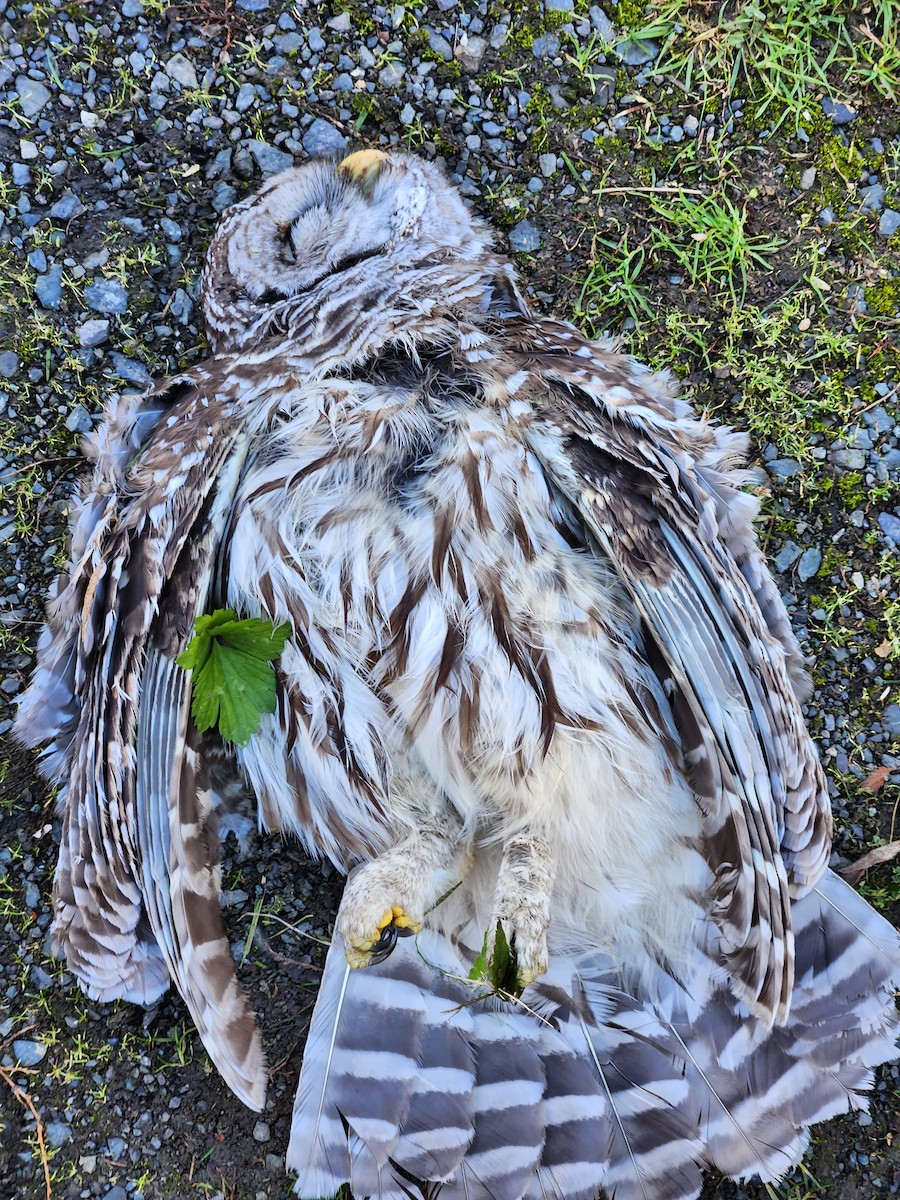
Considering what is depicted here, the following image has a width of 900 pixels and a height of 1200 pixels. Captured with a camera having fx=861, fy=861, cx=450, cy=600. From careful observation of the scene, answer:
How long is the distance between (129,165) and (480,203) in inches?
49.3

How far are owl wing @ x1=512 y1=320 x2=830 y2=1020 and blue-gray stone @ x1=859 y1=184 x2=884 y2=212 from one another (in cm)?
138

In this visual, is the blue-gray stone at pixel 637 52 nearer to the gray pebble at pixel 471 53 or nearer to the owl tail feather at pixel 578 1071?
the gray pebble at pixel 471 53

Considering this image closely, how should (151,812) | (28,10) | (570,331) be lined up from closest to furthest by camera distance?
(151,812) → (570,331) → (28,10)

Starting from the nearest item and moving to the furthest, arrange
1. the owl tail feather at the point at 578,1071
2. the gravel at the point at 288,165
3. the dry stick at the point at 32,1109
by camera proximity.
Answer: the owl tail feather at the point at 578,1071 < the dry stick at the point at 32,1109 < the gravel at the point at 288,165

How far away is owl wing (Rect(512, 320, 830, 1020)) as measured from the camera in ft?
7.66

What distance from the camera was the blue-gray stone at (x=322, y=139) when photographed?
10.1 feet

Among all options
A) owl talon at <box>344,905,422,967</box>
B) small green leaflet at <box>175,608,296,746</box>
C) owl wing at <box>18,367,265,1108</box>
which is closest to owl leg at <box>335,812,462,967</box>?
owl talon at <box>344,905,422,967</box>

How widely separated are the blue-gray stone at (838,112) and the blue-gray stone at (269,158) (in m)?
1.92

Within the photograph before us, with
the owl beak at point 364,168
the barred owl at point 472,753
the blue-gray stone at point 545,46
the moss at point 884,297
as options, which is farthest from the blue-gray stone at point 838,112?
the owl beak at point 364,168

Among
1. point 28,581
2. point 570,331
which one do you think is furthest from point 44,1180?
point 570,331

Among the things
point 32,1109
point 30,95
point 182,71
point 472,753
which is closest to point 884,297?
point 472,753

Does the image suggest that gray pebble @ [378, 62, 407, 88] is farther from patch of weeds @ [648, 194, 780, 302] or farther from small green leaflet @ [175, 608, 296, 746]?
small green leaflet @ [175, 608, 296, 746]

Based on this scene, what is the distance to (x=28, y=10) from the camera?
3014 mm

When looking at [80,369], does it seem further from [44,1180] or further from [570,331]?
[44,1180]
